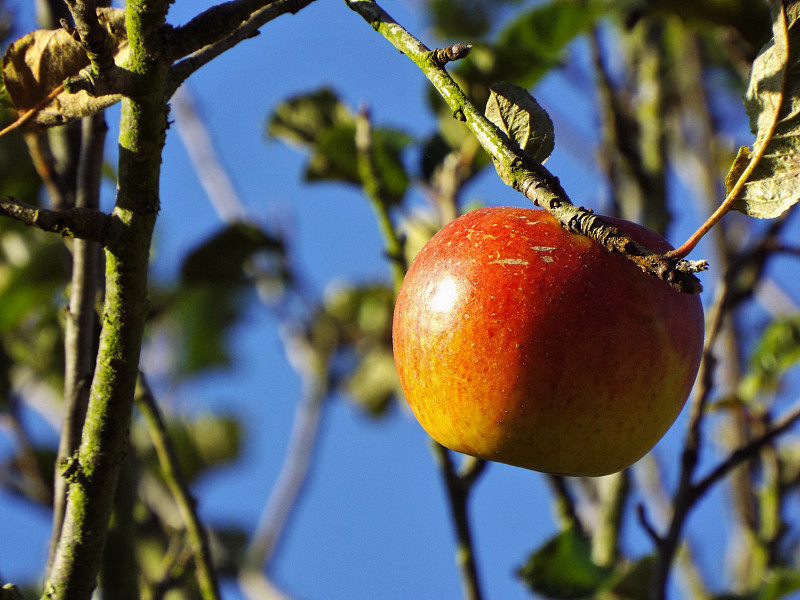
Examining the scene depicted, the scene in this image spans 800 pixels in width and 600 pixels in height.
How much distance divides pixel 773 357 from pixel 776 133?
3.41 feet

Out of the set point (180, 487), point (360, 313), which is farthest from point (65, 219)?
point (360, 313)

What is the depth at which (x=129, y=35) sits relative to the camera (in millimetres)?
679

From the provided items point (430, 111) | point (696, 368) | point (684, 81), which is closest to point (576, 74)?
point (684, 81)

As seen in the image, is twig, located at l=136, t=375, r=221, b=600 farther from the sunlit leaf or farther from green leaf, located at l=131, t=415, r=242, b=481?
green leaf, located at l=131, t=415, r=242, b=481

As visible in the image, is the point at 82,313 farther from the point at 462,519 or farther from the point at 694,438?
the point at 694,438

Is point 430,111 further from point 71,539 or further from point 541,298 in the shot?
point 71,539

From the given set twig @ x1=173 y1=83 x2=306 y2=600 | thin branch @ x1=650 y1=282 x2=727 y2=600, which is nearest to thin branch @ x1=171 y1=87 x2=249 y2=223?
twig @ x1=173 y1=83 x2=306 y2=600

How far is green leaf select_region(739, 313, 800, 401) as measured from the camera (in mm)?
1629

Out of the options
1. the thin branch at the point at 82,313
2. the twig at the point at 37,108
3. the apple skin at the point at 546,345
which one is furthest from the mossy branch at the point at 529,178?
the thin branch at the point at 82,313

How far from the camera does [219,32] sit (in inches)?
27.4

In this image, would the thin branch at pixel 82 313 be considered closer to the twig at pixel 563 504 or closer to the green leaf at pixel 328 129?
the green leaf at pixel 328 129

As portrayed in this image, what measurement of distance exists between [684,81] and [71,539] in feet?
8.42

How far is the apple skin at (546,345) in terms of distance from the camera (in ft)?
2.57

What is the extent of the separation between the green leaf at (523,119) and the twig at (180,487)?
55cm
